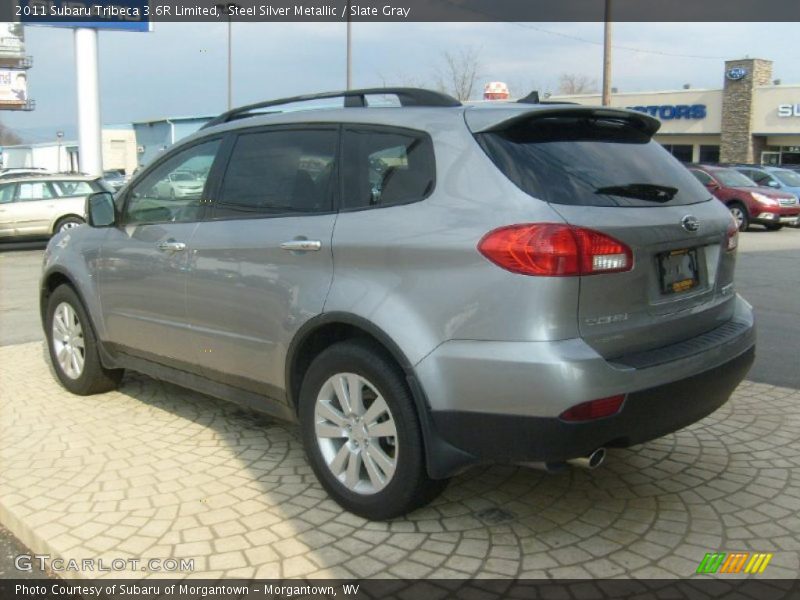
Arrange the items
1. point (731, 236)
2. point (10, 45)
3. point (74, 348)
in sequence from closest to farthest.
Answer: point (731, 236) < point (74, 348) < point (10, 45)

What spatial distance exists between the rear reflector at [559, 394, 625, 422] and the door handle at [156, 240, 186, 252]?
2.42 metres

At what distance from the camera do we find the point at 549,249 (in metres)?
2.87

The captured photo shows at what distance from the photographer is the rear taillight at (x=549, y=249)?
2.86m

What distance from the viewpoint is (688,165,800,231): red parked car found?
723 inches

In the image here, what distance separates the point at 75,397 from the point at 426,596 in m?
3.52

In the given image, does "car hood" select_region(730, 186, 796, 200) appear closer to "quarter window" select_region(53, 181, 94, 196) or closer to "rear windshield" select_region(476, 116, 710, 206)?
"quarter window" select_region(53, 181, 94, 196)

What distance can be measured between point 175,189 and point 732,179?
59.3 feet

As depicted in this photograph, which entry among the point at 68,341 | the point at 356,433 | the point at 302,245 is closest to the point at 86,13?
the point at 68,341

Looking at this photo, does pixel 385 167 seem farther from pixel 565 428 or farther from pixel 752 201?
pixel 752 201

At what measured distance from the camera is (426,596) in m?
2.85

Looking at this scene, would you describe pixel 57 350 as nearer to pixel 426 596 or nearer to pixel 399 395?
pixel 399 395

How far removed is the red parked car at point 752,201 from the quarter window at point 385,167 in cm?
1615

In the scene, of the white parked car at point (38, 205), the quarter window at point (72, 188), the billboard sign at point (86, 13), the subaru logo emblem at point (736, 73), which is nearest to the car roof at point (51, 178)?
the white parked car at point (38, 205)

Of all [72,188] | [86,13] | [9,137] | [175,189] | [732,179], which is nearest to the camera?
[175,189]
